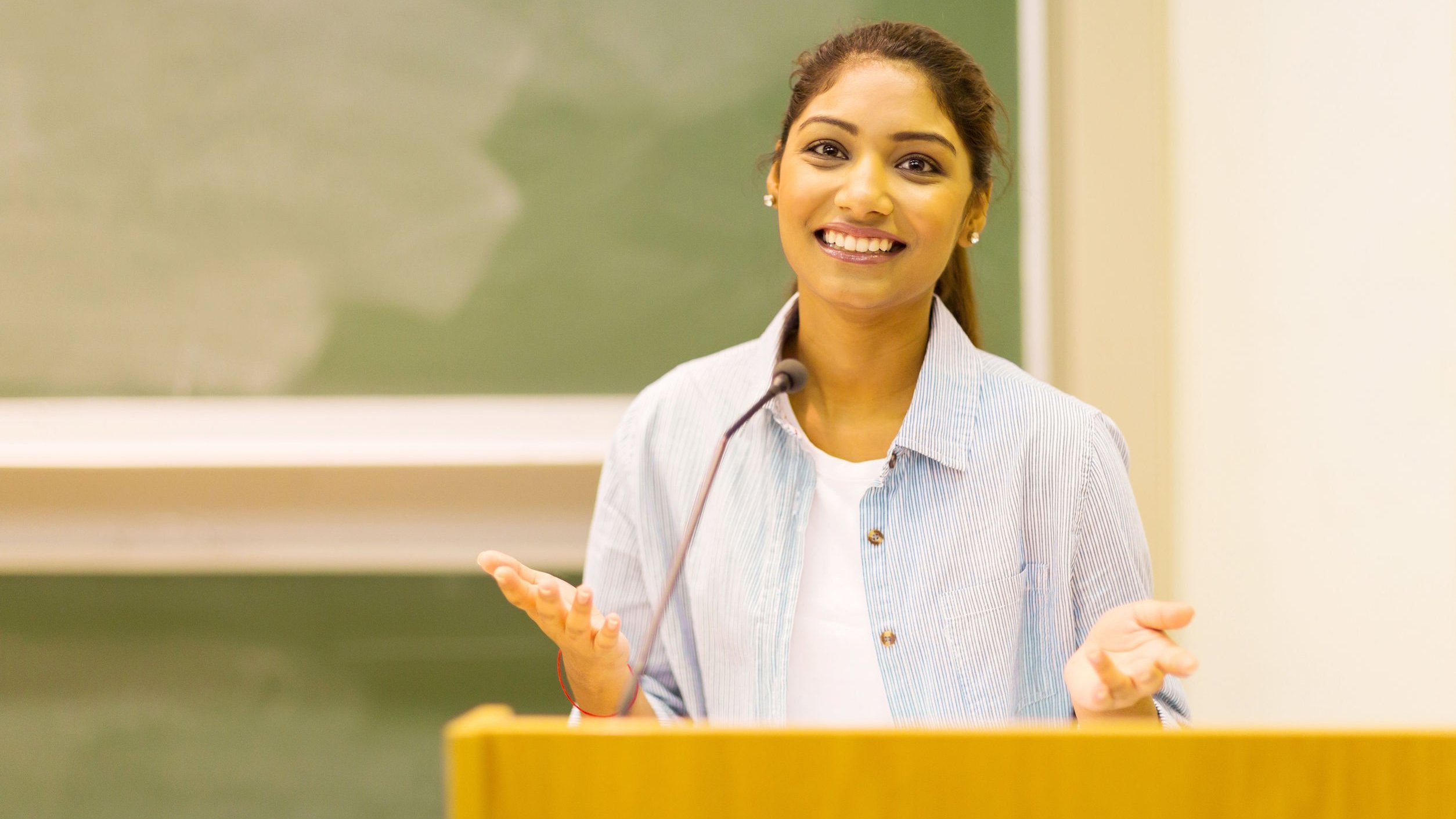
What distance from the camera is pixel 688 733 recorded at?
0.61m

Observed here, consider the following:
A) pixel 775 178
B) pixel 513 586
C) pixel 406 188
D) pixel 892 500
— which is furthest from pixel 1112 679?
pixel 406 188

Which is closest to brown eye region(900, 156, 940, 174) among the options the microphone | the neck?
the neck

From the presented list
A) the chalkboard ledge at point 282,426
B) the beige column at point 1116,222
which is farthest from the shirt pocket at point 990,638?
the chalkboard ledge at point 282,426

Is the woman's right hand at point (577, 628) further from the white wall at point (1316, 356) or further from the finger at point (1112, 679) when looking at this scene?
the white wall at point (1316, 356)

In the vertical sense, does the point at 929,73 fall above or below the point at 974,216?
above

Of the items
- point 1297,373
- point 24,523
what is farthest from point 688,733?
point 24,523

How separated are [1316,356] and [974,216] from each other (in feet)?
1.66

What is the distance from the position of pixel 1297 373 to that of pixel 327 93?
1.59 m

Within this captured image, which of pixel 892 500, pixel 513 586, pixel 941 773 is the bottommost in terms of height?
pixel 941 773

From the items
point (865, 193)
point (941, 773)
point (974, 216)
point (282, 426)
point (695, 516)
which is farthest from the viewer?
point (282, 426)

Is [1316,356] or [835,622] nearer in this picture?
[835,622]

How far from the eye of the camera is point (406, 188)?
1786 millimetres

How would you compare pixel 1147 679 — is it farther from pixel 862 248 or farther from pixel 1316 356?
pixel 1316 356

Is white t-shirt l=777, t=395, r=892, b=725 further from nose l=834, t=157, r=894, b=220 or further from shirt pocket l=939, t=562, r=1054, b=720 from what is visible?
Answer: nose l=834, t=157, r=894, b=220
